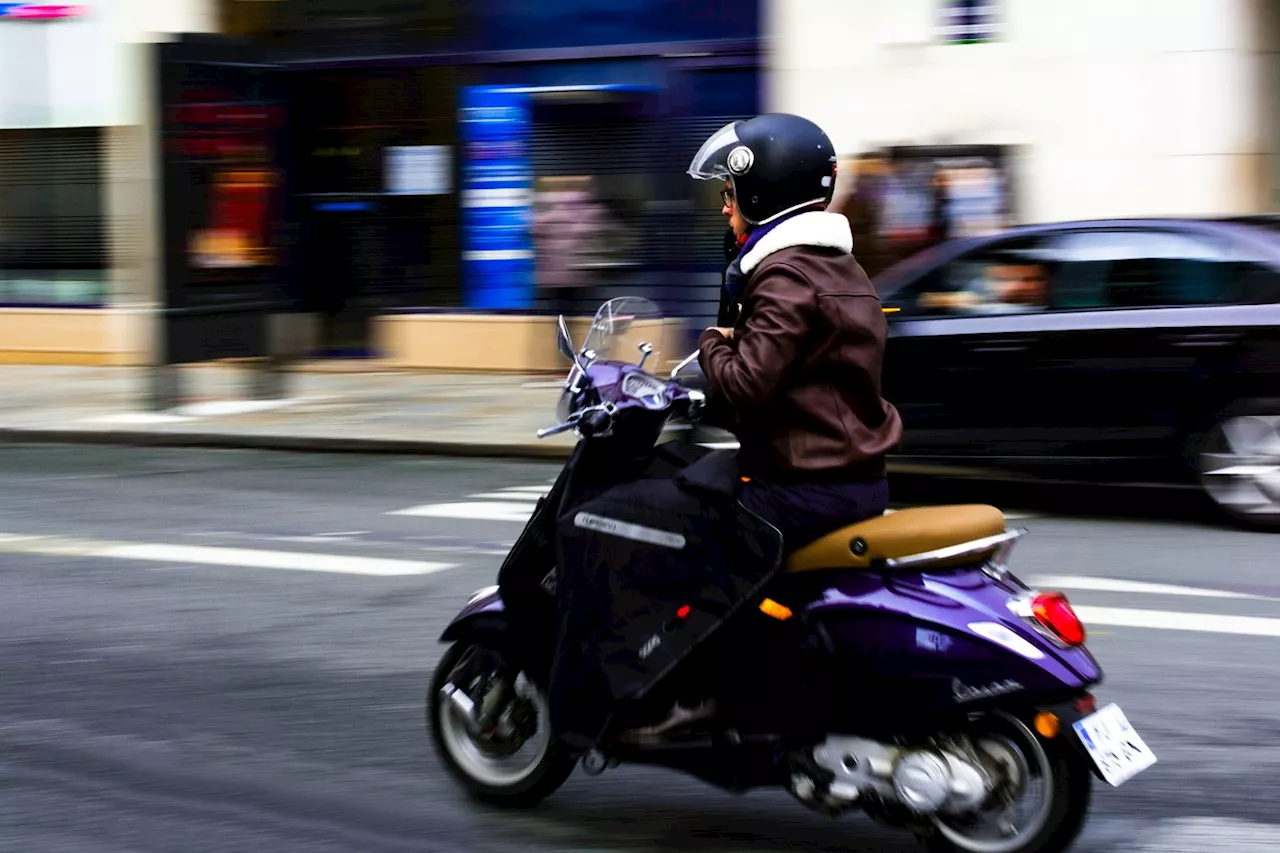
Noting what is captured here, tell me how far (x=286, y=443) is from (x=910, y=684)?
9.54 m

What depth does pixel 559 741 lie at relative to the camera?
14.5ft

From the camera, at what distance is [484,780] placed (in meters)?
4.77

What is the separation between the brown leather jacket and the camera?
4027 mm

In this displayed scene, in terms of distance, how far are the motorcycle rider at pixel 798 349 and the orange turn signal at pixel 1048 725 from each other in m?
0.57

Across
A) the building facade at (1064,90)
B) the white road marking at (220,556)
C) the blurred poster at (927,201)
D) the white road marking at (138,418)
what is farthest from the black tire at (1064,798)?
the building facade at (1064,90)

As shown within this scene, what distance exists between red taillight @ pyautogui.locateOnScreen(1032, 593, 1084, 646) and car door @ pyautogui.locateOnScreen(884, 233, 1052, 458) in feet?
17.5

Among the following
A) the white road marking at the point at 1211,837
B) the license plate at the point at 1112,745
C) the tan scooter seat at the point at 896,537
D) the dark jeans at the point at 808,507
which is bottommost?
the white road marking at the point at 1211,837

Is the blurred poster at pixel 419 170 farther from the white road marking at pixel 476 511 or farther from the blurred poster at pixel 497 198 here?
the white road marking at pixel 476 511

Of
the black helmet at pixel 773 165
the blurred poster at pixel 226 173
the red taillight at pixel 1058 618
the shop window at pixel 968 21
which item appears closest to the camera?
the red taillight at pixel 1058 618

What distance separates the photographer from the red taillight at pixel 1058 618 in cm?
401

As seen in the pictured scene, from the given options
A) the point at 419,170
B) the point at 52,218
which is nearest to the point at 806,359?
the point at 419,170

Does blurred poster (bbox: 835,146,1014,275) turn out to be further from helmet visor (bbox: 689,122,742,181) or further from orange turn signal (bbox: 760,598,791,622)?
orange turn signal (bbox: 760,598,791,622)

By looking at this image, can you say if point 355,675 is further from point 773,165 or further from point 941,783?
point 773,165

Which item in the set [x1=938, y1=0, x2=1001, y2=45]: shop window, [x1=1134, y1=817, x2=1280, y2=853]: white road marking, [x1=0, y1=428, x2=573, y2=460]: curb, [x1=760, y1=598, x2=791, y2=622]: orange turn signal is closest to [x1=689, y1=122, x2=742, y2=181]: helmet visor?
[x1=760, y1=598, x2=791, y2=622]: orange turn signal
